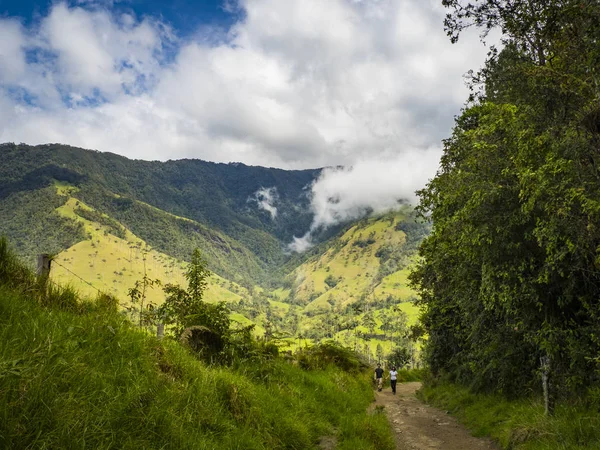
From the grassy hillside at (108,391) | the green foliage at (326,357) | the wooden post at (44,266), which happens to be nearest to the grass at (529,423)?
the grassy hillside at (108,391)

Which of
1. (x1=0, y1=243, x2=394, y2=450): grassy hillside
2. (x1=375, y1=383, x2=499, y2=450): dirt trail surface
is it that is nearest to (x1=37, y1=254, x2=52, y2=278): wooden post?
(x1=0, y1=243, x2=394, y2=450): grassy hillside

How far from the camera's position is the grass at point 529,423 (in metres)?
8.23

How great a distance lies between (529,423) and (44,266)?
1216 centimetres

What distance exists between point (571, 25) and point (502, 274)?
255 inches

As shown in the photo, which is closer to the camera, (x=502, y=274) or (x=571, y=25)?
(x=571, y=25)

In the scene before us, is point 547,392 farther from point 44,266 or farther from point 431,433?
point 44,266

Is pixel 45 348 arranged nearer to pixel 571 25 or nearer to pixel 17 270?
pixel 17 270

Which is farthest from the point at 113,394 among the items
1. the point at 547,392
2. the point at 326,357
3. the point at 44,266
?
the point at 326,357

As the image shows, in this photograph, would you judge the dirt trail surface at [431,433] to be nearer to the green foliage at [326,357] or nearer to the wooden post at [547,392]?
the wooden post at [547,392]

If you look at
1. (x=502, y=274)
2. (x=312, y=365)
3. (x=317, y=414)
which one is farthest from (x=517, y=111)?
(x=312, y=365)

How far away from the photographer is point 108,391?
501cm

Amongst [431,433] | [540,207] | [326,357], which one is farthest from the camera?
[326,357]

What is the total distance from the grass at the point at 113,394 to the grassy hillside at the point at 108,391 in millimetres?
13

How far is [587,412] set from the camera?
9.08m
